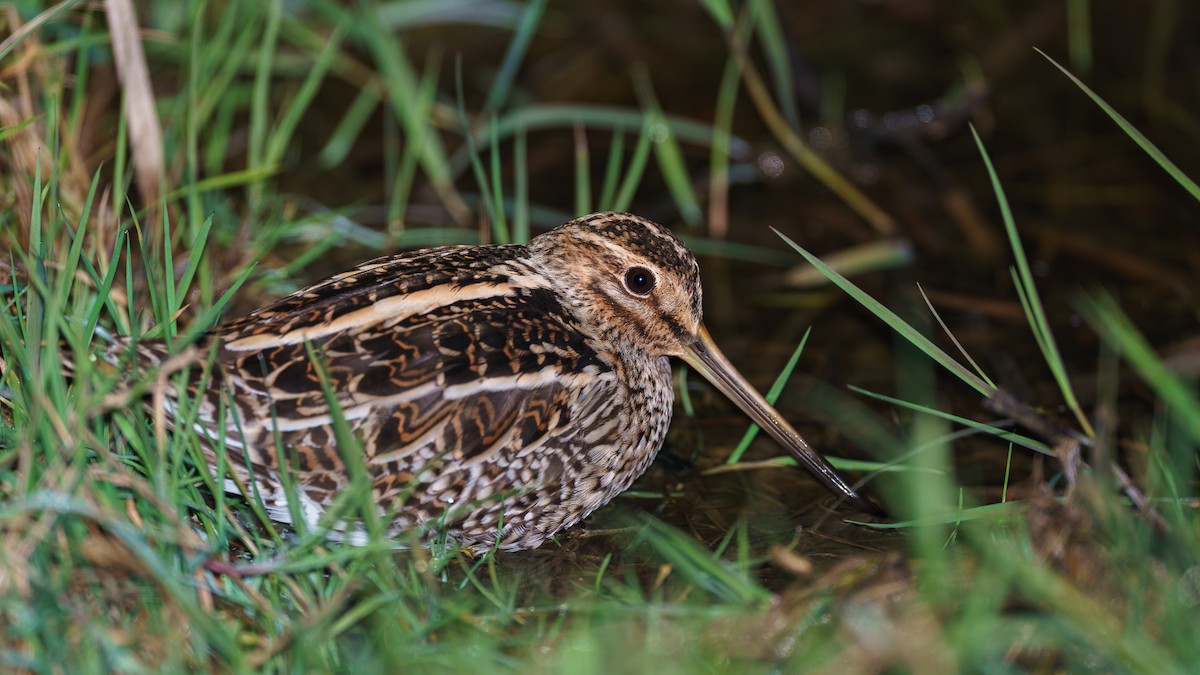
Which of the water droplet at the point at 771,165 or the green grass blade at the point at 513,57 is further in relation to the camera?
the water droplet at the point at 771,165

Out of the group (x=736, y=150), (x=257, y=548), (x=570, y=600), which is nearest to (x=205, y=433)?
(x=257, y=548)

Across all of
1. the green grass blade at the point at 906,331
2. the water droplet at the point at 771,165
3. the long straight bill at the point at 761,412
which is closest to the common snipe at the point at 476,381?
the long straight bill at the point at 761,412

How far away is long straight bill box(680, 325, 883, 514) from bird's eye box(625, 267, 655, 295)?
0.86 feet

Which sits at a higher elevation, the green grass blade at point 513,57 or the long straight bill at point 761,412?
the green grass blade at point 513,57

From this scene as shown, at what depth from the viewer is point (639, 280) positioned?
13.4 feet

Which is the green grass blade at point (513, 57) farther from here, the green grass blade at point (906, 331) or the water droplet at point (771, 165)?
the green grass blade at point (906, 331)

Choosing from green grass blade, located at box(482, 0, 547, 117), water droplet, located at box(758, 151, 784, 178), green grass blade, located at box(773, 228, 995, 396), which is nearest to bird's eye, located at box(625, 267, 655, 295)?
green grass blade, located at box(773, 228, 995, 396)

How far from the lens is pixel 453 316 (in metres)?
3.67

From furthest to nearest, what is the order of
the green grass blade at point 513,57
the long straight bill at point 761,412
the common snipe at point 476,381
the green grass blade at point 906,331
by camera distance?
the green grass blade at point 513,57 < the long straight bill at point 761,412 < the green grass blade at point 906,331 < the common snipe at point 476,381

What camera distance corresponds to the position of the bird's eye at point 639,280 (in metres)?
4.09

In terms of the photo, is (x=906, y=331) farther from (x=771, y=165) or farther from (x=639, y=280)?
(x=771, y=165)

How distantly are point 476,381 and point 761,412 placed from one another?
1.03 meters

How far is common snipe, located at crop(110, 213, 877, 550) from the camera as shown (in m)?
3.46

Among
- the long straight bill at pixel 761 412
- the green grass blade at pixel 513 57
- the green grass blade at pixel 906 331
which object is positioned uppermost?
the green grass blade at pixel 513 57
